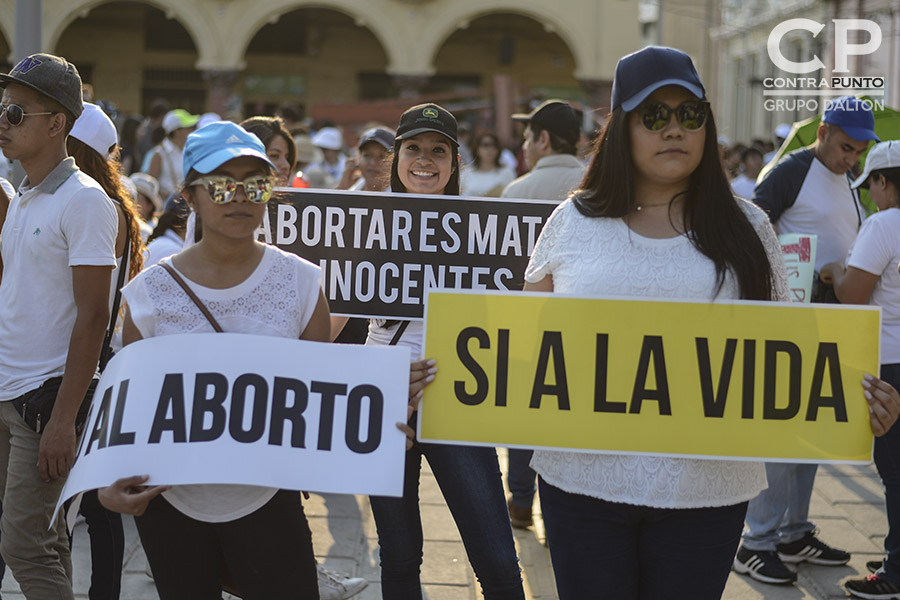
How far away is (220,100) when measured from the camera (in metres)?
31.6

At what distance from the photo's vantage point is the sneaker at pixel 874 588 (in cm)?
464

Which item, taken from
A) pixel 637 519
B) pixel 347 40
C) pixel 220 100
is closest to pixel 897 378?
pixel 637 519

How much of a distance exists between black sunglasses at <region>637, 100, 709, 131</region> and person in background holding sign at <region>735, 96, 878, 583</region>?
270 centimetres

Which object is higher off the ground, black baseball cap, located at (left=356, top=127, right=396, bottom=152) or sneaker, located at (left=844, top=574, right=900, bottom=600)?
black baseball cap, located at (left=356, top=127, right=396, bottom=152)

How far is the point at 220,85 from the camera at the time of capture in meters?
31.5

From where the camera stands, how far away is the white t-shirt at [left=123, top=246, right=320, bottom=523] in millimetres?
2715

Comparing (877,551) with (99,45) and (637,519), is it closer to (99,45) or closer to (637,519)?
(637,519)

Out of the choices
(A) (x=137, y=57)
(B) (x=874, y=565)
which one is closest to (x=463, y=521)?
(B) (x=874, y=565)

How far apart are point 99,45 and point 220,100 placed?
6.17 meters

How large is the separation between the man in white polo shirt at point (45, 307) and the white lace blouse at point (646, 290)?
149cm

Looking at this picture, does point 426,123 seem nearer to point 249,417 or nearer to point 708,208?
point 708,208

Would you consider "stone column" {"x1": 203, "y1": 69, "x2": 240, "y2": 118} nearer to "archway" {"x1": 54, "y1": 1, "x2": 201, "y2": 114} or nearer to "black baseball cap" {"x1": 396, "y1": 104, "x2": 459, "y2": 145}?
"archway" {"x1": 54, "y1": 1, "x2": 201, "y2": 114}

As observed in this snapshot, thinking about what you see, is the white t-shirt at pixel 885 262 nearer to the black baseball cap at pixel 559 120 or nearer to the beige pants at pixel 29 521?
the black baseball cap at pixel 559 120

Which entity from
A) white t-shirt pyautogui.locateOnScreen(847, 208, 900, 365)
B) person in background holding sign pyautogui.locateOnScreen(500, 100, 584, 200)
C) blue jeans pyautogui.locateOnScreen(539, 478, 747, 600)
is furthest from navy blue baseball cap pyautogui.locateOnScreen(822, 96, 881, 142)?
blue jeans pyautogui.locateOnScreen(539, 478, 747, 600)
